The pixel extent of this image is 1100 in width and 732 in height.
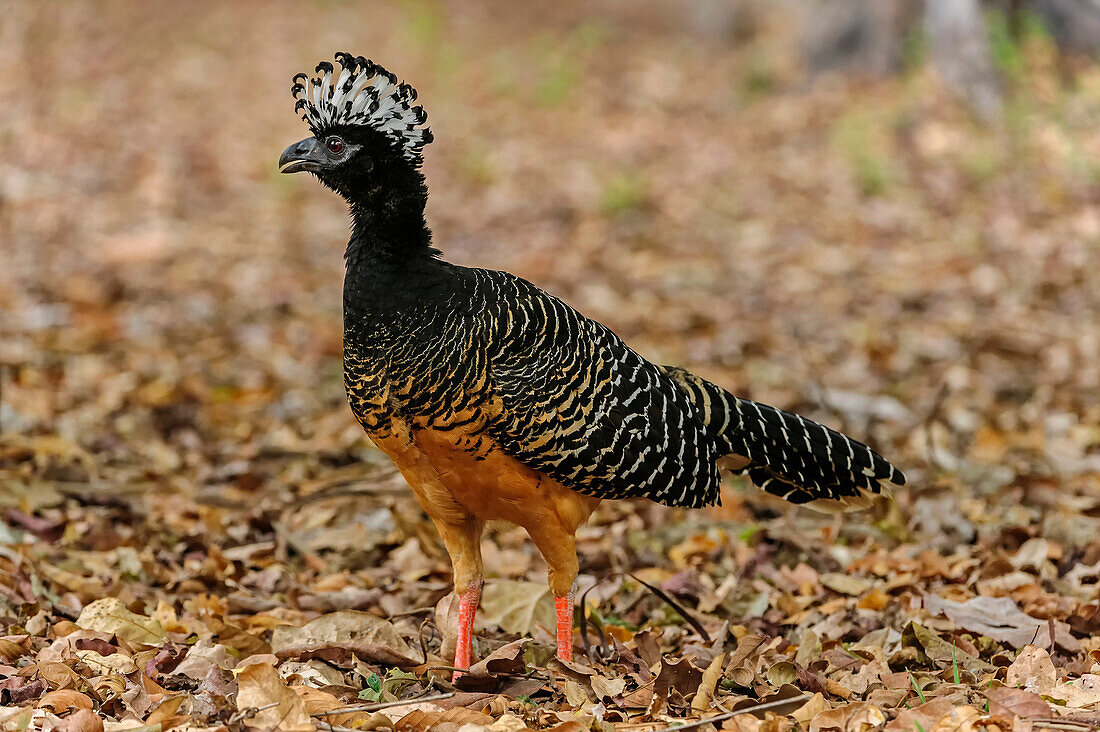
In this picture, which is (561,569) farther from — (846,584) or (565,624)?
(846,584)

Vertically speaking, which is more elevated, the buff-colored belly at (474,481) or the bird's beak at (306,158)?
the bird's beak at (306,158)

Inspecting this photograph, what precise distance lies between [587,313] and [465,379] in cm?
574

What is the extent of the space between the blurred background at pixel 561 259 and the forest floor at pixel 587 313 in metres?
0.04

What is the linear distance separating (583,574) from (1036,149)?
8757 mm

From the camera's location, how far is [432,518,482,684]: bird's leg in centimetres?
436

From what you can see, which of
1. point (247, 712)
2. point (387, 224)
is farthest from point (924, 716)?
point (387, 224)

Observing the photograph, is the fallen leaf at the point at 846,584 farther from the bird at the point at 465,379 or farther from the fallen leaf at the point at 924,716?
the fallen leaf at the point at 924,716

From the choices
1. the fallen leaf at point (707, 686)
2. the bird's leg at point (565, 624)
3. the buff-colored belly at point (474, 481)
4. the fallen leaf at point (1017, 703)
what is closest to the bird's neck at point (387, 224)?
the buff-colored belly at point (474, 481)

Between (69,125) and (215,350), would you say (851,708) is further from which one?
(69,125)

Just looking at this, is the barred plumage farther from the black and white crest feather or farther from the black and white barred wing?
the black and white crest feather

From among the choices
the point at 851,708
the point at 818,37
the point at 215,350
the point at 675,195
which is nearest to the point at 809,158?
the point at 675,195

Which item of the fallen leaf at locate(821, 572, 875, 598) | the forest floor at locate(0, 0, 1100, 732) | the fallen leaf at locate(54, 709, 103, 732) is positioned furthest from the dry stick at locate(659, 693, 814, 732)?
the fallen leaf at locate(54, 709, 103, 732)

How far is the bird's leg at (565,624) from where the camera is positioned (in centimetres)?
438

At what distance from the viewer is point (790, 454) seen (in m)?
4.80
